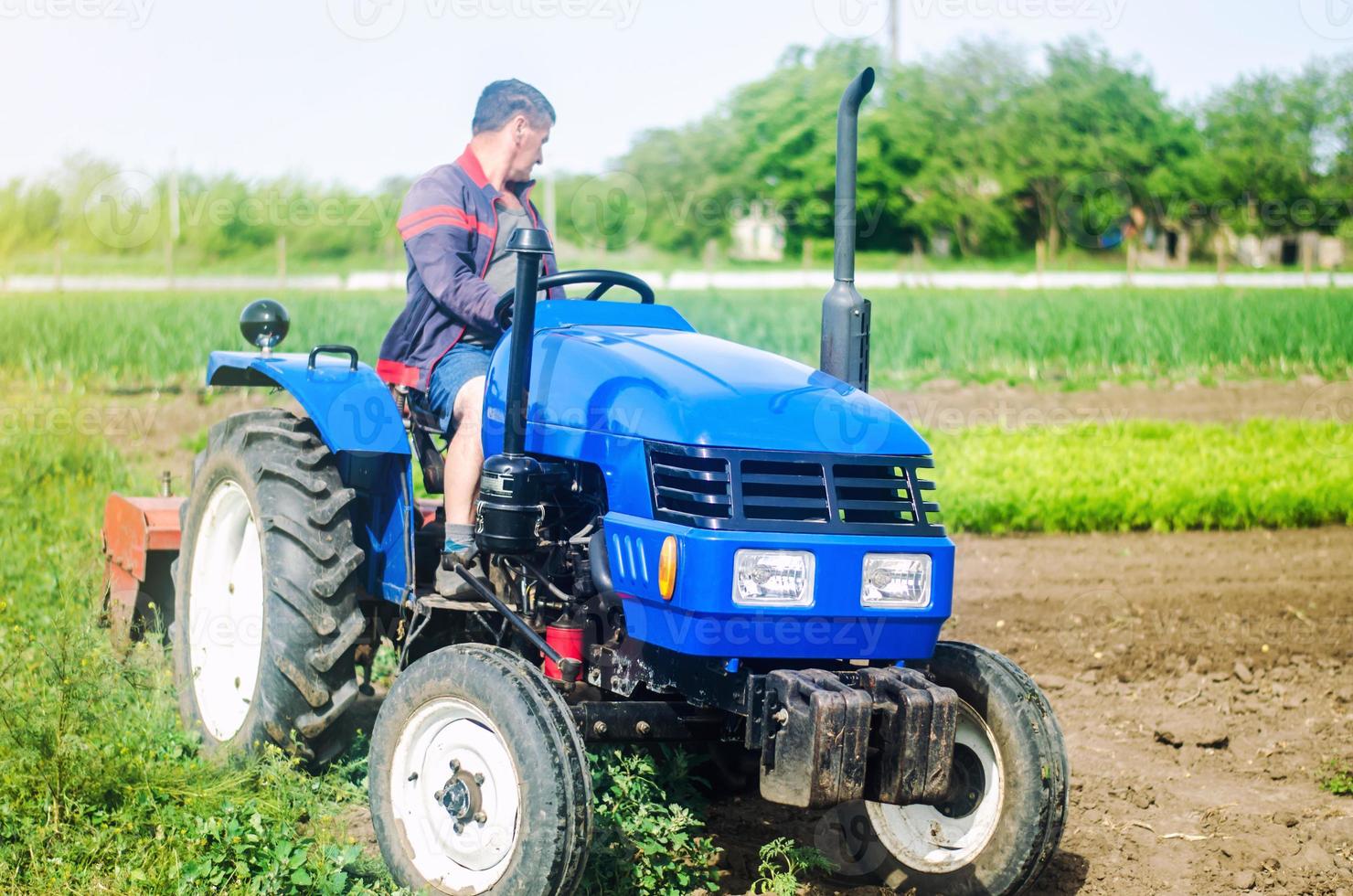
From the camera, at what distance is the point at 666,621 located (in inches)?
124

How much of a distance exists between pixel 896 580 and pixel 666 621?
0.54m

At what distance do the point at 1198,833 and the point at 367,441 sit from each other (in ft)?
9.06

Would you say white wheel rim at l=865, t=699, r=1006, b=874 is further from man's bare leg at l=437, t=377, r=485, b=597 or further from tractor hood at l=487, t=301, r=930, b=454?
man's bare leg at l=437, t=377, r=485, b=597

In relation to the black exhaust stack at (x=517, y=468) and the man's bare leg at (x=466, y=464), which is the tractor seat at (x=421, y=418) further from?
the black exhaust stack at (x=517, y=468)

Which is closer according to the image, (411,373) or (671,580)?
(671,580)

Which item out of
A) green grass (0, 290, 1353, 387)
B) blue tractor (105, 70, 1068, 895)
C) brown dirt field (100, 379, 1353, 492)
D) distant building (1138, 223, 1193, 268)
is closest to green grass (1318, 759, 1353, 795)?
blue tractor (105, 70, 1068, 895)

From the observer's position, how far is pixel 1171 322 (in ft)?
59.4

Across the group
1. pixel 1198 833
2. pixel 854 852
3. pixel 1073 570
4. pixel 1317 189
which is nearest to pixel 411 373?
pixel 854 852

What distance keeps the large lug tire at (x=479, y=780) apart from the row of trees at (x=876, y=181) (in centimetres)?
3414

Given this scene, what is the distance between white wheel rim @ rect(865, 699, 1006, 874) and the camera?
3.46 m

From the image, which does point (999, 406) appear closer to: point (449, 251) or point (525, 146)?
point (525, 146)

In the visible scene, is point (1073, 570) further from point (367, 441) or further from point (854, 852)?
point (367, 441)

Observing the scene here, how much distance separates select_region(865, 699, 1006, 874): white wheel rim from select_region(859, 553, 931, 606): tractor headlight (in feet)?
1.07

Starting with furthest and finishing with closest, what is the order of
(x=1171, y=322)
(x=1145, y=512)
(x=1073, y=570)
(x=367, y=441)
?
1. (x=1171, y=322)
2. (x=1145, y=512)
3. (x=1073, y=570)
4. (x=367, y=441)
